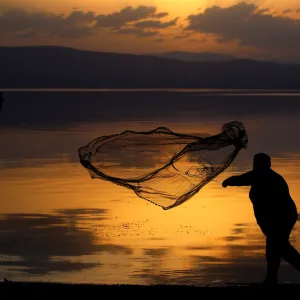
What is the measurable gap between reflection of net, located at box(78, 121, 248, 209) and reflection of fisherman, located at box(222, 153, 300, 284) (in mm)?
1115

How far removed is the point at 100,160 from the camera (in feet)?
42.5

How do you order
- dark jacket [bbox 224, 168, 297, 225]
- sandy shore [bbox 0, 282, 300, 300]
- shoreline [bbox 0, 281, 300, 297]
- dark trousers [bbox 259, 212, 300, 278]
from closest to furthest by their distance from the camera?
1. sandy shore [bbox 0, 282, 300, 300]
2. shoreline [bbox 0, 281, 300, 297]
3. dark jacket [bbox 224, 168, 297, 225]
4. dark trousers [bbox 259, 212, 300, 278]

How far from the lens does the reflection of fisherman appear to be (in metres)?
10.2

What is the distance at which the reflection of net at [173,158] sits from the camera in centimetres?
1150

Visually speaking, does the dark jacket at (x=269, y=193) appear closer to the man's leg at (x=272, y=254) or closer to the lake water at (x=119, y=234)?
the man's leg at (x=272, y=254)

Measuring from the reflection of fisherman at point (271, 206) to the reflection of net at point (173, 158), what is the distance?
3.66 feet

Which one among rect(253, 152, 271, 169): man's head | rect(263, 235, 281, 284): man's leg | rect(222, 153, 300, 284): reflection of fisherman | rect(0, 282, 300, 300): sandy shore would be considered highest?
rect(253, 152, 271, 169): man's head

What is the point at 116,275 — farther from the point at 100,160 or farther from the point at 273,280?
the point at 273,280

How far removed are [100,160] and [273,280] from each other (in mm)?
3588

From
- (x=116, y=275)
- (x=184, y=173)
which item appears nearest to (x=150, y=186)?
(x=184, y=173)

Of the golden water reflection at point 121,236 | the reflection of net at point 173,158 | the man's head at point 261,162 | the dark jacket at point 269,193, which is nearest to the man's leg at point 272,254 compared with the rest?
the dark jacket at point 269,193

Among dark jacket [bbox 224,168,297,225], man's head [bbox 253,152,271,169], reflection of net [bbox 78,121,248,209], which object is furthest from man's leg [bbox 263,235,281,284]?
reflection of net [bbox 78,121,248,209]

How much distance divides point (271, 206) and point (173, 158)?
6.26 feet

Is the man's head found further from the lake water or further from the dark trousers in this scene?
the lake water
